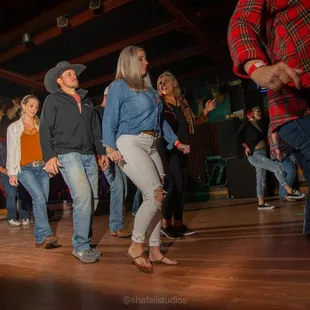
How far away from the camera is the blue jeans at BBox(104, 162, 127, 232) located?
3756 mm

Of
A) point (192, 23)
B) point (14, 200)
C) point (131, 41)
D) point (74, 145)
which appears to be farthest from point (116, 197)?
point (131, 41)

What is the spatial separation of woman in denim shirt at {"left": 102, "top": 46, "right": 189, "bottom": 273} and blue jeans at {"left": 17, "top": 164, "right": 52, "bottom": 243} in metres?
1.51

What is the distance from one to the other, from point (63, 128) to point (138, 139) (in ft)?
2.65

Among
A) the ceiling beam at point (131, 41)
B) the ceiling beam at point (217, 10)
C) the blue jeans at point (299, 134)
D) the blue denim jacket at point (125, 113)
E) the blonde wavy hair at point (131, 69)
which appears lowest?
the blue jeans at point (299, 134)

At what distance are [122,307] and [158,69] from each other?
10.3m

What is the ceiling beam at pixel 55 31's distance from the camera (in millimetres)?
6718

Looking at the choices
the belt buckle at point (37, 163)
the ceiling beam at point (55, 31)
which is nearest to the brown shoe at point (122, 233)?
the belt buckle at point (37, 163)

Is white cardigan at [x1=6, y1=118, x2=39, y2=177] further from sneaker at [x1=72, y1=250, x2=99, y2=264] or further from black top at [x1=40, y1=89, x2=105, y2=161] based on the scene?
sneaker at [x1=72, y1=250, x2=99, y2=264]

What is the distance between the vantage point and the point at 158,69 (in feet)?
37.2

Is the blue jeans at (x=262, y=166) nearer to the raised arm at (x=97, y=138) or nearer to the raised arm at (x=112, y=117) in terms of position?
the raised arm at (x=97, y=138)

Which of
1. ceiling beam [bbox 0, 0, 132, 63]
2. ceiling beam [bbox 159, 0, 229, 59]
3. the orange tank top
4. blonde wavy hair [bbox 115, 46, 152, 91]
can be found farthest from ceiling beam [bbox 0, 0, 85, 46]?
blonde wavy hair [bbox 115, 46, 152, 91]

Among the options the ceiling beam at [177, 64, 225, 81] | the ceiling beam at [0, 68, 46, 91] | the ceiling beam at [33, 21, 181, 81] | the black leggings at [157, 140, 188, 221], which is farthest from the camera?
the ceiling beam at [177, 64, 225, 81]

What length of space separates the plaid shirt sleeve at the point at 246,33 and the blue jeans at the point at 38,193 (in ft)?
9.20

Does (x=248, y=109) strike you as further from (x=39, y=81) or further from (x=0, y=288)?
(x=0, y=288)
